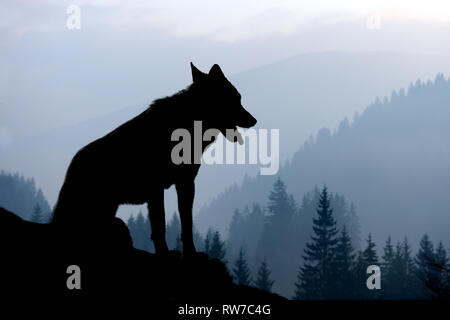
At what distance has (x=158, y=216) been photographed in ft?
25.0

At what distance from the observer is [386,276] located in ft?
289

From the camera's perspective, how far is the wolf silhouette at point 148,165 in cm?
743

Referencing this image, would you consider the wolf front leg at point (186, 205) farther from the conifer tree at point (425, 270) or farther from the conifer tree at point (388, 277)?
the conifer tree at point (388, 277)

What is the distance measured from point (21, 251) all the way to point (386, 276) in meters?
87.3

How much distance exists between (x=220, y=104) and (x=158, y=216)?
1.72 m

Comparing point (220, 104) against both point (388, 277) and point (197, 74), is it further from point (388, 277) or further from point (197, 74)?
point (388, 277)

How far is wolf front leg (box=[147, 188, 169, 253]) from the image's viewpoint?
755 centimetres

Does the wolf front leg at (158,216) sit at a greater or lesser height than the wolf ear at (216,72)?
lesser

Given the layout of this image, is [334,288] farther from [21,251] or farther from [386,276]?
[21,251]

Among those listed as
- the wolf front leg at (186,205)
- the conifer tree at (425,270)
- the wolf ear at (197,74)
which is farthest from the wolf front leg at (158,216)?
the conifer tree at (425,270)

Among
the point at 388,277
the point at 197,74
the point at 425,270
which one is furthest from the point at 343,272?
the point at 197,74

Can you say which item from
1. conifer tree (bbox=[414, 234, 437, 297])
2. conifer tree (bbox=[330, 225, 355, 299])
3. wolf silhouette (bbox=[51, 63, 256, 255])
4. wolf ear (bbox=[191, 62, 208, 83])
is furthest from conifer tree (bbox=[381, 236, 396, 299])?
wolf ear (bbox=[191, 62, 208, 83])

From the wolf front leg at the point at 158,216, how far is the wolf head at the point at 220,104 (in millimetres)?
1202
